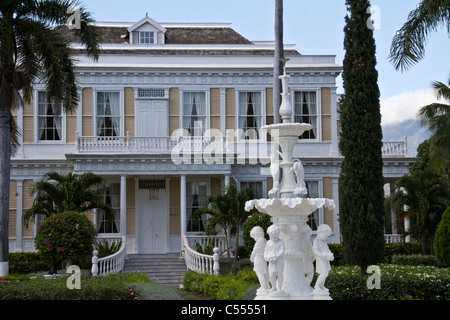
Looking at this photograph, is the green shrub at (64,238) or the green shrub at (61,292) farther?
the green shrub at (64,238)

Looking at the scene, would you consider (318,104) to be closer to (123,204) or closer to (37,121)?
(123,204)

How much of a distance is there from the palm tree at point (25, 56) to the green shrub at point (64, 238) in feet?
6.44

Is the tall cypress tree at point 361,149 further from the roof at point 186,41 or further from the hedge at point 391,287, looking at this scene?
the roof at point 186,41

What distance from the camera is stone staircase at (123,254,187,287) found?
23188 millimetres

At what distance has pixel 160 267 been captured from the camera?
2431cm

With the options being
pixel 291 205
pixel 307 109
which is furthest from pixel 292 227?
pixel 307 109

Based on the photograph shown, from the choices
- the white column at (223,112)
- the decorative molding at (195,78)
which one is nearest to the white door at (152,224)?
the white column at (223,112)

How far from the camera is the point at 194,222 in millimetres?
26828

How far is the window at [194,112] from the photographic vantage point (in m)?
27.6

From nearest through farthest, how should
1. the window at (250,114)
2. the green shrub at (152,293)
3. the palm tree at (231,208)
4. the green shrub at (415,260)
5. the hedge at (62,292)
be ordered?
the hedge at (62,292) < the green shrub at (152,293) < the green shrub at (415,260) < the palm tree at (231,208) < the window at (250,114)

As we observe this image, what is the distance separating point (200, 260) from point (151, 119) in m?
7.18

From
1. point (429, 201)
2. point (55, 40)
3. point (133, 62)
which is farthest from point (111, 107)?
point (429, 201)

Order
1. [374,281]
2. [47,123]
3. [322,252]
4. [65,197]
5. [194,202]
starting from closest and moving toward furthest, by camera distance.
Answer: [322,252], [374,281], [65,197], [194,202], [47,123]

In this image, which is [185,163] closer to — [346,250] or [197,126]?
[197,126]
